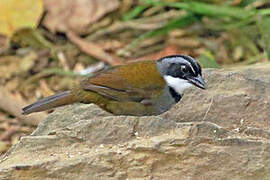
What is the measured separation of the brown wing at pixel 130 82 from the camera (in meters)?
5.19

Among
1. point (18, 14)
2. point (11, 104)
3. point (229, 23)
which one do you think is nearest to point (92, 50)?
point (18, 14)

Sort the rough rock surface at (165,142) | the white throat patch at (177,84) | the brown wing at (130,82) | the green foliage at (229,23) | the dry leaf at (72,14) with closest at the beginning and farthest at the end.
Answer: the rough rock surface at (165,142) < the white throat patch at (177,84) < the brown wing at (130,82) < the green foliage at (229,23) < the dry leaf at (72,14)

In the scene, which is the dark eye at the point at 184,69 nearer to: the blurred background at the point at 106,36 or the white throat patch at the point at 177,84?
the white throat patch at the point at 177,84

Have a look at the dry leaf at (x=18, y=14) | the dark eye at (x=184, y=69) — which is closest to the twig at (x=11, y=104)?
the dry leaf at (x=18, y=14)

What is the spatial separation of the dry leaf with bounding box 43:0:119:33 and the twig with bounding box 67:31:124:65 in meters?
0.11

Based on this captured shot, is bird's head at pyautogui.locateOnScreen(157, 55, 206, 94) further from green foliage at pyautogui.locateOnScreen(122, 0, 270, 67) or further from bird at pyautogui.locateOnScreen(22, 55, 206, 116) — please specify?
green foliage at pyautogui.locateOnScreen(122, 0, 270, 67)

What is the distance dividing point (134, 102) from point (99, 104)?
0.97 ft

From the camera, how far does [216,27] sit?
8.31 m

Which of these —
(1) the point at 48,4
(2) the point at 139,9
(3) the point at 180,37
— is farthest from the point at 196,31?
(1) the point at 48,4

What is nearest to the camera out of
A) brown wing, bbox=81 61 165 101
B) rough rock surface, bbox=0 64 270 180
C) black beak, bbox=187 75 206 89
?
rough rock surface, bbox=0 64 270 180

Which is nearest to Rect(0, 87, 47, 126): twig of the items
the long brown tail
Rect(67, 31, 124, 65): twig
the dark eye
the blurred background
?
the blurred background

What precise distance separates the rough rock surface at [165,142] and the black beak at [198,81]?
28 centimetres

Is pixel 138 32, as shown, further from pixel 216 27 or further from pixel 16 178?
pixel 16 178

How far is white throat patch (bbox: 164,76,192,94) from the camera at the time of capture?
16.6 feet
